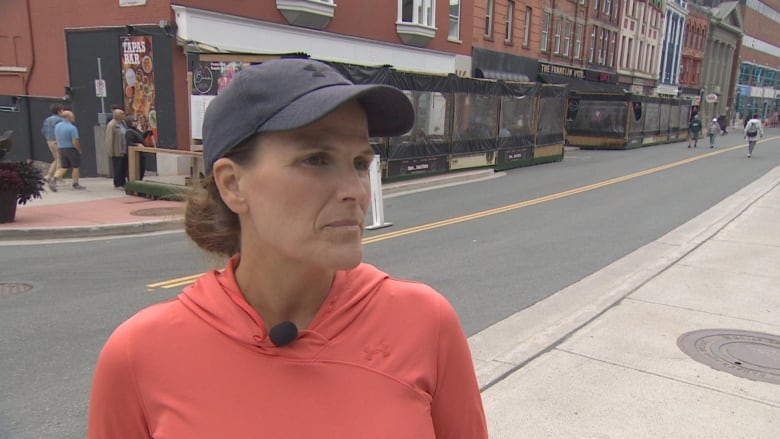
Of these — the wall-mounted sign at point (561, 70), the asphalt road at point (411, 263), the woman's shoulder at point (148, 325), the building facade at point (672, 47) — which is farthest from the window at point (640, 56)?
the woman's shoulder at point (148, 325)

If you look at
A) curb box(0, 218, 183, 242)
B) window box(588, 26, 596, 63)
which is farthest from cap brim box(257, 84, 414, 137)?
window box(588, 26, 596, 63)

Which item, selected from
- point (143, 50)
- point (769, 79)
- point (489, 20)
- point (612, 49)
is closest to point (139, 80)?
point (143, 50)

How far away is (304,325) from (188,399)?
31 cm

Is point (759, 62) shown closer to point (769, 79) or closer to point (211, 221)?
point (769, 79)

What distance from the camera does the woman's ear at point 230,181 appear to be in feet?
4.19

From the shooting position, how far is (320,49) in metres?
19.6

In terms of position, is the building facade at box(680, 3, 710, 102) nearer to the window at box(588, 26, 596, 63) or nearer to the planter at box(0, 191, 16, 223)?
the window at box(588, 26, 596, 63)

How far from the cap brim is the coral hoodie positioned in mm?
427

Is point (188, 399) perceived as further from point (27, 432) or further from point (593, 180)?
point (593, 180)

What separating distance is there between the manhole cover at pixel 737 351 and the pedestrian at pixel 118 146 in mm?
12782

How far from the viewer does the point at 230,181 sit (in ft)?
4.29

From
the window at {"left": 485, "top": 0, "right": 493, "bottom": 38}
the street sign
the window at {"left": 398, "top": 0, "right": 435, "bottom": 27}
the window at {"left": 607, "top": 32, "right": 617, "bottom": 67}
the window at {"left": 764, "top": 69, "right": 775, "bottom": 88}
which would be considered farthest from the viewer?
the window at {"left": 764, "top": 69, "right": 775, "bottom": 88}

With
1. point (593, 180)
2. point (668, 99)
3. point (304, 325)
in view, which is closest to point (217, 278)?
point (304, 325)

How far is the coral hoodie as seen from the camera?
1.21 meters
